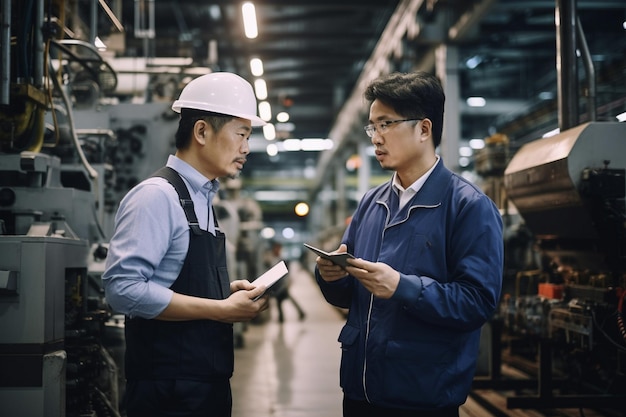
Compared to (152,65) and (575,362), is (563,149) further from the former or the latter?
(152,65)

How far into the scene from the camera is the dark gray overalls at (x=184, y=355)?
1.98m

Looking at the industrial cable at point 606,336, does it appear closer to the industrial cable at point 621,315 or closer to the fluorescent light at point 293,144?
the industrial cable at point 621,315

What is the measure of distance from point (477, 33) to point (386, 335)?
225 inches

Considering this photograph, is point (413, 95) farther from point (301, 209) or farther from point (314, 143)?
point (314, 143)

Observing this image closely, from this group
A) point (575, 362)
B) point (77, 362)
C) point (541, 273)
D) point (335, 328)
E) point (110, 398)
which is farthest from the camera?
point (335, 328)

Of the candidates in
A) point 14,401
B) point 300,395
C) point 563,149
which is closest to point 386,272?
point 14,401

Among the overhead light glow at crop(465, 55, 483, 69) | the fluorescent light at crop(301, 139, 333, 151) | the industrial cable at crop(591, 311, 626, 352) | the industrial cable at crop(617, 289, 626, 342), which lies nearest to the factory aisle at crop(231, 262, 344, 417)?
the industrial cable at crop(591, 311, 626, 352)

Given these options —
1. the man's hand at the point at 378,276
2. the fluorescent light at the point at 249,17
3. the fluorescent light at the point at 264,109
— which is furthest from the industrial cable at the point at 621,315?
the fluorescent light at the point at 264,109

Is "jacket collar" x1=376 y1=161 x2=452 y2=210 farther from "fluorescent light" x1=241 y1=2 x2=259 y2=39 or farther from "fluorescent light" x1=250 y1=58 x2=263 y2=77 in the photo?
"fluorescent light" x1=250 y1=58 x2=263 y2=77

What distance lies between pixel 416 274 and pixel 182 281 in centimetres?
72

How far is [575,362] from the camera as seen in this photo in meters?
5.11

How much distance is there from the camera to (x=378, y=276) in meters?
1.93

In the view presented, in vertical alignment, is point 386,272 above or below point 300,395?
above

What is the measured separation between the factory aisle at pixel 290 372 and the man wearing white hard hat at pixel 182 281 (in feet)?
10.6
